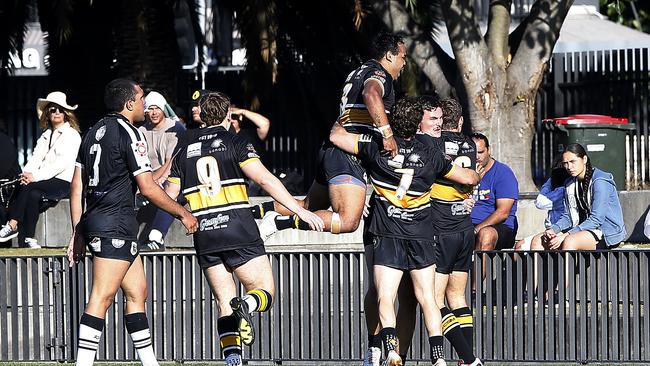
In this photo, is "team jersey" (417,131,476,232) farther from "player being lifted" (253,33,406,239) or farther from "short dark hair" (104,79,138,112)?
"short dark hair" (104,79,138,112)

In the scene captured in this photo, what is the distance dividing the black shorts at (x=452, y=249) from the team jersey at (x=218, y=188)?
1.36m

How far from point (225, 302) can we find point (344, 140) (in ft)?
5.34

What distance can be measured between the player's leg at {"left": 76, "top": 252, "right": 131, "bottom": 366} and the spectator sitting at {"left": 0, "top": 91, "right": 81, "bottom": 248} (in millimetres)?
6284

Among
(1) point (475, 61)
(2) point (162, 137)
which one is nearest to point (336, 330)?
(2) point (162, 137)

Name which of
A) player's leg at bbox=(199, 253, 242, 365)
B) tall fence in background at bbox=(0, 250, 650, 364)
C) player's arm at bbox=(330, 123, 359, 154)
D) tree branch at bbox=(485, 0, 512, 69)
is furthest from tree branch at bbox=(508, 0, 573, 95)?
player's leg at bbox=(199, 253, 242, 365)

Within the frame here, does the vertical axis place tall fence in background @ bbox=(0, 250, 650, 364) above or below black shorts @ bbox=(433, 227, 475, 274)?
below

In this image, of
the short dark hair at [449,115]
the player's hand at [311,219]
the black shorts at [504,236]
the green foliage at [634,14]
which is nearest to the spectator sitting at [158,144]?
the black shorts at [504,236]

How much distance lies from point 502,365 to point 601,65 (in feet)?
30.2

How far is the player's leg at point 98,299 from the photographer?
9.41m

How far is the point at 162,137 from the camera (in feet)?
48.8

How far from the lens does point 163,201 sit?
923 cm

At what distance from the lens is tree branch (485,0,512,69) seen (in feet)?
55.6

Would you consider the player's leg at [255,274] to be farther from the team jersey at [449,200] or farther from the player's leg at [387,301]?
the team jersey at [449,200]

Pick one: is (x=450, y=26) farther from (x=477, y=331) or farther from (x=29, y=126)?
(x=29, y=126)
